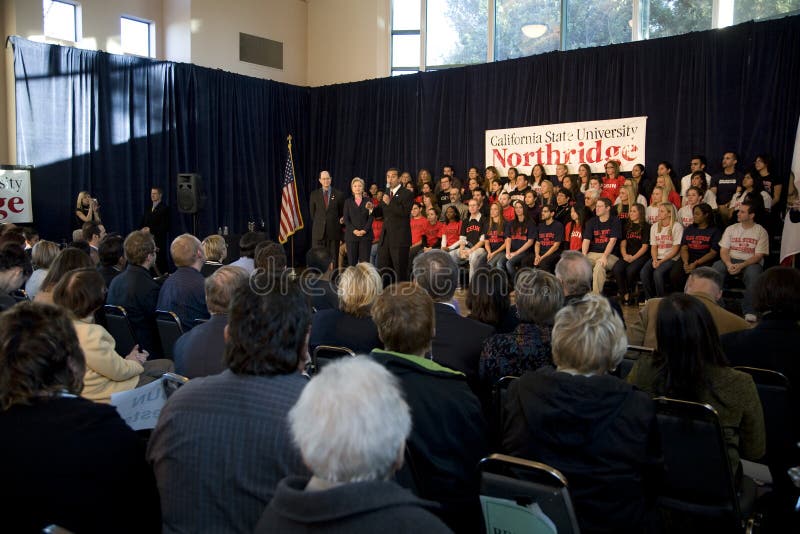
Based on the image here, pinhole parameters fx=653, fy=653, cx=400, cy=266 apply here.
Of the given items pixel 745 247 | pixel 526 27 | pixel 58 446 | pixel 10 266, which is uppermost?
pixel 526 27

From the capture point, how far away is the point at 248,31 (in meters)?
12.1

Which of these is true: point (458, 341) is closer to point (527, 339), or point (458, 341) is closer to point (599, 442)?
point (527, 339)

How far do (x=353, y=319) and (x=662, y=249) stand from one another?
17.7 feet

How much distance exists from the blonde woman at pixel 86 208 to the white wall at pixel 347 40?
5.27 m

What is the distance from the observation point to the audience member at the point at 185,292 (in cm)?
387

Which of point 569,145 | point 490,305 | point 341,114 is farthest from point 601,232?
point 341,114

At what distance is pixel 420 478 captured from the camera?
1.87 metres

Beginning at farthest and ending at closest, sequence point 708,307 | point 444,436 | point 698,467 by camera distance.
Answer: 1. point 708,307
2. point 698,467
3. point 444,436

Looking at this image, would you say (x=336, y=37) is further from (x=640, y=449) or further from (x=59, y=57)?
(x=640, y=449)

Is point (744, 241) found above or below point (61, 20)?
below

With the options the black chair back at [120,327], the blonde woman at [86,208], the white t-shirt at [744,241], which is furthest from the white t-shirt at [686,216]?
the blonde woman at [86,208]

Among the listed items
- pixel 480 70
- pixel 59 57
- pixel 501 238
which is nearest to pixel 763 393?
pixel 501 238

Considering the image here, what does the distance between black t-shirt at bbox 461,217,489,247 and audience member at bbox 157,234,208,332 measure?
18.5ft

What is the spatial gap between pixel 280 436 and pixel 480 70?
1008 cm
